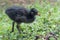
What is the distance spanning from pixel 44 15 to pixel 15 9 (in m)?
1.42

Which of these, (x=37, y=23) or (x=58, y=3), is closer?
(x=37, y=23)

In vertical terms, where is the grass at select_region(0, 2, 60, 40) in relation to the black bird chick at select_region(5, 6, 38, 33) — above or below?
below

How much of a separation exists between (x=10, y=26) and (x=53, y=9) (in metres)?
1.89

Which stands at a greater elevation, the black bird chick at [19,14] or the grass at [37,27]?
the black bird chick at [19,14]

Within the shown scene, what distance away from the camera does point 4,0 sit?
1071 cm

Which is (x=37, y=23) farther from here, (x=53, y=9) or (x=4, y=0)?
(x=4, y=0)

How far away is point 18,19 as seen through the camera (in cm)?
726

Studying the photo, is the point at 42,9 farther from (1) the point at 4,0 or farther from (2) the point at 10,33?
(2) the point at 10,33

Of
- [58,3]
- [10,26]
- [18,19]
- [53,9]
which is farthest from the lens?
[58,3]

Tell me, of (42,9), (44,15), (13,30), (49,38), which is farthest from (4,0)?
(49,38)

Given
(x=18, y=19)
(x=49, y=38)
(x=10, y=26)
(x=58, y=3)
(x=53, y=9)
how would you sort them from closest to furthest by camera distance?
(x=49, y=38) < (x=18, y=19) < (x=10, y=26) < (x=53, y=9) < (x=58, y=3)

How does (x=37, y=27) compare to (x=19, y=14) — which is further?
(x=37, y=27)

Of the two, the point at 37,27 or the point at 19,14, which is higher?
the point at 19,14

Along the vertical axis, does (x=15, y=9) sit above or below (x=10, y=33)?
above
